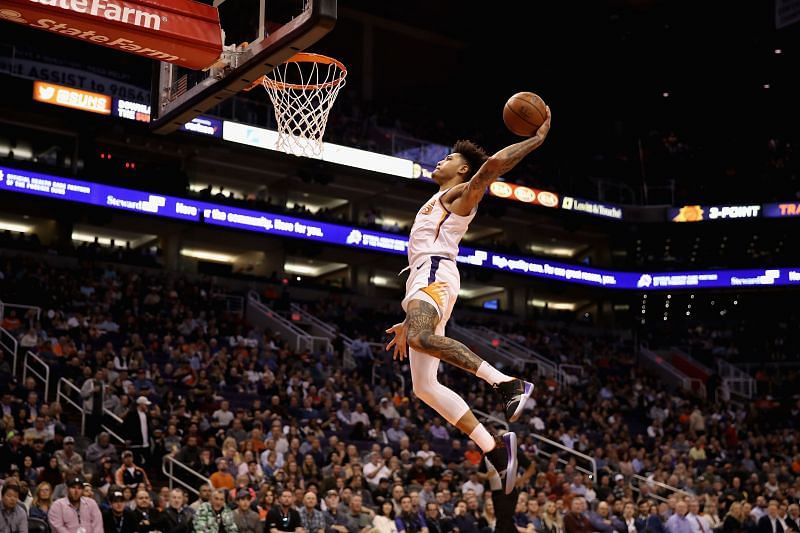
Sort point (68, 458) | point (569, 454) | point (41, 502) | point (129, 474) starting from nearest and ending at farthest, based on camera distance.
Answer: point (41, 502)
point (129, 474)
point (68, 458)
point (569, 454)

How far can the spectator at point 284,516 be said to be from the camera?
14.3 metres

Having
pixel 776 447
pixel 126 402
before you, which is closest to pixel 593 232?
pixel 776 447

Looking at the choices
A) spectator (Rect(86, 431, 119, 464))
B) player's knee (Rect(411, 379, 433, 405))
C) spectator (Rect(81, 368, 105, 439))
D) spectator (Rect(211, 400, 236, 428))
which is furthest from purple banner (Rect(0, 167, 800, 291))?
player's knee (Rect(411, 379, 433, 405))

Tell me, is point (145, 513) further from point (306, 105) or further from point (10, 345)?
point (10, 345)

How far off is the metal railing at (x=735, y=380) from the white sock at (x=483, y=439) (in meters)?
28.0

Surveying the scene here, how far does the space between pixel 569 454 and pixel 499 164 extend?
59.4 ft

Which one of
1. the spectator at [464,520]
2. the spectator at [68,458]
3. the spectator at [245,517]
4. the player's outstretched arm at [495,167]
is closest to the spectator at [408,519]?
the spectator at [464,520]

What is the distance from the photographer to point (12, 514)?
41.0 ft

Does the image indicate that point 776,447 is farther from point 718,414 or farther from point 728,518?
point 728,518


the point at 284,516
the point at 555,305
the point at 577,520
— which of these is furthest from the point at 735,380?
the point at 284,516

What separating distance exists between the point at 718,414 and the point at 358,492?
17.0 m

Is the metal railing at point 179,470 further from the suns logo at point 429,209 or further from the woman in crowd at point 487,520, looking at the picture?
the suns logo at point 429,209

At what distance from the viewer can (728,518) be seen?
18703mm

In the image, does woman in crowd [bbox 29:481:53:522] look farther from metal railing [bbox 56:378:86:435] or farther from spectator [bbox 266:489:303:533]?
metal railing [bbox 56:378:86:435]
